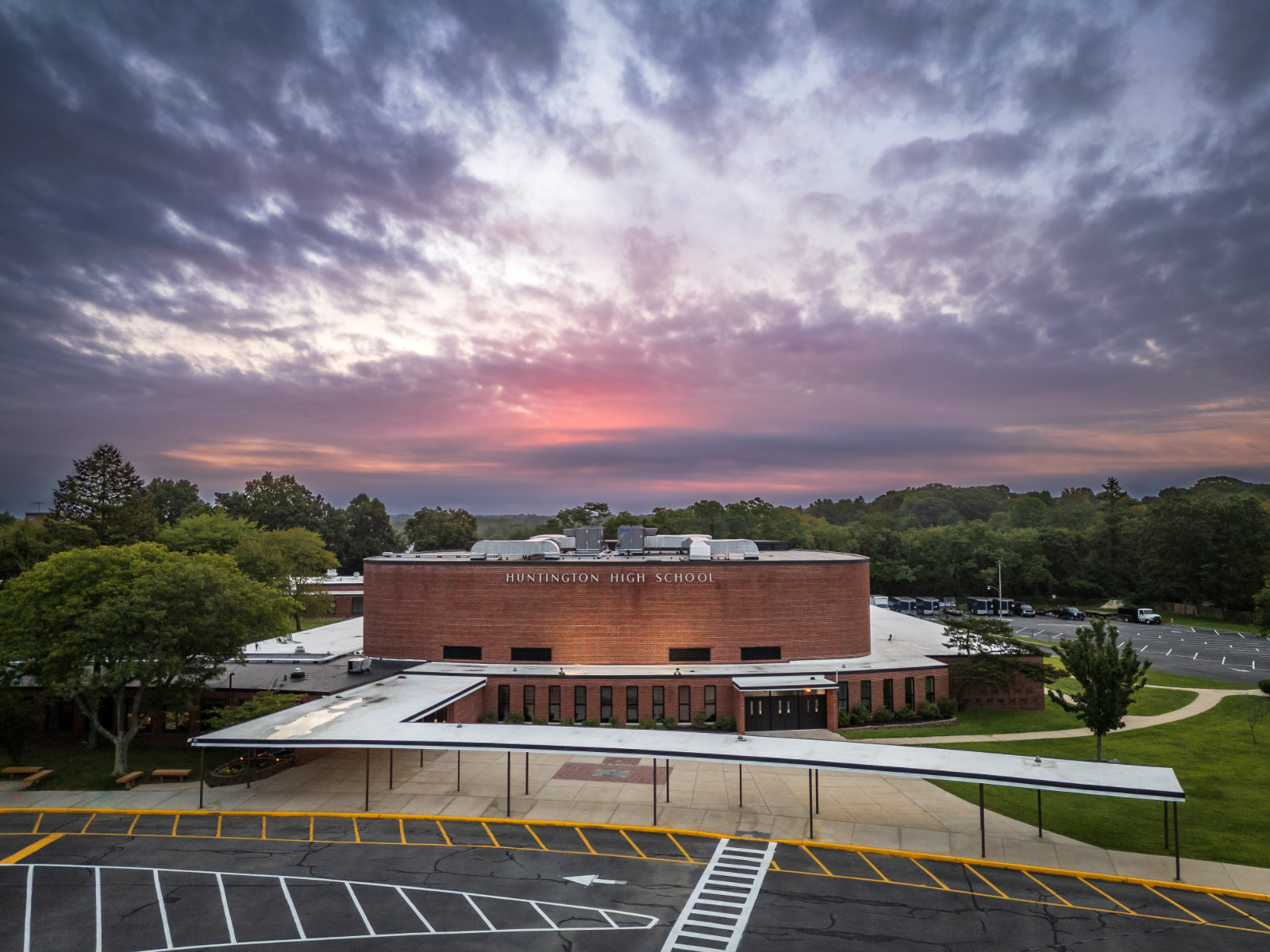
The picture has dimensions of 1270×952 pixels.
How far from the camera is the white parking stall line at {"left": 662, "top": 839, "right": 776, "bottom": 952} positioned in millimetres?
18438

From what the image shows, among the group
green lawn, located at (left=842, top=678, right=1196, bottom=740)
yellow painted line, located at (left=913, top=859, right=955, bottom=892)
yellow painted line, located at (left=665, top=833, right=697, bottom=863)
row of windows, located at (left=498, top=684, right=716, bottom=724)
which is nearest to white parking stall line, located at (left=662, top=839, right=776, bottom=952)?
yellow painted line, located at (left=665, top=833, right=697, bottom=863)

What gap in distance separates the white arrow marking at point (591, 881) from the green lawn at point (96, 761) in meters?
22.4

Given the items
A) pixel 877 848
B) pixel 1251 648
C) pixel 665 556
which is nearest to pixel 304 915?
pixel 877 848

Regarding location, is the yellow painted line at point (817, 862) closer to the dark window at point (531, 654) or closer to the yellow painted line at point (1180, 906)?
the yellow painted line at point (1180, 906)

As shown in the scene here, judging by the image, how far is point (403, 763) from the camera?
35.2 meters

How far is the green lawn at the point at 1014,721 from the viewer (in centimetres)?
4097

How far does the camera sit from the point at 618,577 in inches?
1794

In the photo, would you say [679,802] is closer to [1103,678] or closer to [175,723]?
[1103,678]

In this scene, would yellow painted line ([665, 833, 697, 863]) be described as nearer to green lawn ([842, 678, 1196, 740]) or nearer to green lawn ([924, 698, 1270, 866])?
green lawn ([924, 698, 1270, 866])

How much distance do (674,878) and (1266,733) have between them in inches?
1462

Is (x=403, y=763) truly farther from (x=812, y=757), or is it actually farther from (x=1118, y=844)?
(x=1118, y=844)

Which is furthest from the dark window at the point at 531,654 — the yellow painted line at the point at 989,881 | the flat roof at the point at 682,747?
the yellow painted line at the point at 989,881

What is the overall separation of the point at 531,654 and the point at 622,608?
22.2 ft

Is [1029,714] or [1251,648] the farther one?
[1251,648]
